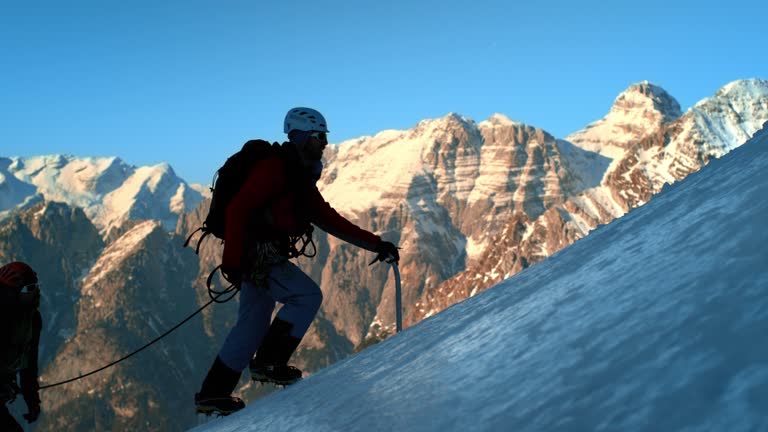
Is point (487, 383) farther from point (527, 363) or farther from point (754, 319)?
point (754, 319)

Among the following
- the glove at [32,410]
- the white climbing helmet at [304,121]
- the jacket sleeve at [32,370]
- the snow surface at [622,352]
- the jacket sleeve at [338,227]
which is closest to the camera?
the snow surface at [622,352]

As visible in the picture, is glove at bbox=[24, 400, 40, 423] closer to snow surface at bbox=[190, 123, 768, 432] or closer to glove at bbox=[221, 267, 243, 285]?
glove at bbox=[221, 267, 243, 285]

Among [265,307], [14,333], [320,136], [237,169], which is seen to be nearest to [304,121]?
[320,136]

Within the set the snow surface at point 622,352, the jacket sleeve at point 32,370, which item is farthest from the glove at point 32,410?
the snow surface at point 622,352

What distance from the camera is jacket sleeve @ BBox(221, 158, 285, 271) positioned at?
265 inches

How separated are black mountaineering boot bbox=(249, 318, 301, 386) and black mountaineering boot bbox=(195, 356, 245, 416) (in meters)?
0.39

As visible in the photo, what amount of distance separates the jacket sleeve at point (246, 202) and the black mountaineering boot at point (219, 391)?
4.39 feet

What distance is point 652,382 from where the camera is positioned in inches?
67.8

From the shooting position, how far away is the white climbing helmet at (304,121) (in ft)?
24.7

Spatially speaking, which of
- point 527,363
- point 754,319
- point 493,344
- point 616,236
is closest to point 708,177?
point 616,236

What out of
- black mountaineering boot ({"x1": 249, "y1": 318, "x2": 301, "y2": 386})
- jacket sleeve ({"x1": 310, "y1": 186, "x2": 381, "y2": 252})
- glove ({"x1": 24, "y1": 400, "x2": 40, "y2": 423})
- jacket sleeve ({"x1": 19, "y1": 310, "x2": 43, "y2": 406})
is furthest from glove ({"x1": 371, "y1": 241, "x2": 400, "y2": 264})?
glove ({"x1": 24, "y1": 400, "x2": 40, "y2": 423})

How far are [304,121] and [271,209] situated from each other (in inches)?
45.5

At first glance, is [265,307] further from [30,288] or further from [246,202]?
[30,288]

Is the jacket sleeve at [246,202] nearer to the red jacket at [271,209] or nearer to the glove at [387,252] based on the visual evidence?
the red jacket at [271,209]
